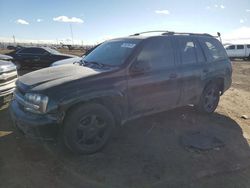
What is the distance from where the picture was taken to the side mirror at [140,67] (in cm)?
451

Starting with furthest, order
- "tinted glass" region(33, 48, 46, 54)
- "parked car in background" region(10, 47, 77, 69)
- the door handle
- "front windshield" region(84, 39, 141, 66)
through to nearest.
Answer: "tinted glass" region(33, 48, 46, 54), "parked car in background" region(10, 47, 77, 69), the door handle, "front windshield" region(84, 39, 141, 66)

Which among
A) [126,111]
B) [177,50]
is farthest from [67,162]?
[177,50]

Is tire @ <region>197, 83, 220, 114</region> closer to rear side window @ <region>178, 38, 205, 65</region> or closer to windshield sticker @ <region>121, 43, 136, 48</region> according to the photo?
rear side window @ <region>178, 38, 205, 65</region>

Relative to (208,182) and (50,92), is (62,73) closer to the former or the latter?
(50,92)

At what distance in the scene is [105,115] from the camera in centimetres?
427

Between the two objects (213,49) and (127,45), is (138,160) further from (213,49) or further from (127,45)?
(213,49)

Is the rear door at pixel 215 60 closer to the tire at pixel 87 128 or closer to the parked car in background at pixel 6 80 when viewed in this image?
the tire at pixel 87 128

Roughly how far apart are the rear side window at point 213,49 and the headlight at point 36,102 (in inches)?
145

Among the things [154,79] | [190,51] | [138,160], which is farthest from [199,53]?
[138,160]

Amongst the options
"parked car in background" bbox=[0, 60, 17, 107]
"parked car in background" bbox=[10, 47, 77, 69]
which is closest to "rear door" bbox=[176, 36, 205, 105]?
"parked car in background" bbox=[0, 60, 17, 107]

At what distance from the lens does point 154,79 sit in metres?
4.79

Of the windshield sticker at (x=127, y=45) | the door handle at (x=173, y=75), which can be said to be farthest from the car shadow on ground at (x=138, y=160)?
the windshield sticker at (x=127, y=45)

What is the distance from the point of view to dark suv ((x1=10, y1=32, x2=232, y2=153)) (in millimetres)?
3879

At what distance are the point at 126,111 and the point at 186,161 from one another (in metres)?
1.22
